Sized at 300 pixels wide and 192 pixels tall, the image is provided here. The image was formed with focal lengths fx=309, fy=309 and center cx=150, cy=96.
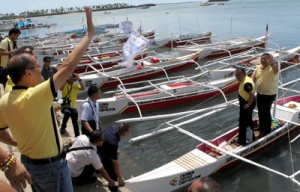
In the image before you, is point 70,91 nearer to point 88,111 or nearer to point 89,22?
point 88,111

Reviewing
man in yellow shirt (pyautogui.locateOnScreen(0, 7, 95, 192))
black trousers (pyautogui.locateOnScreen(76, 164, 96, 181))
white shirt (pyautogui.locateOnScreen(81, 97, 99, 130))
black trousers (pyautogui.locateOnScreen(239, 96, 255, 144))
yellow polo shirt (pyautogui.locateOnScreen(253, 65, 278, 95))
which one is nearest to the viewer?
man in yellow shirt (pyautogui.locateOnScreen(0, 7, 95, 192))

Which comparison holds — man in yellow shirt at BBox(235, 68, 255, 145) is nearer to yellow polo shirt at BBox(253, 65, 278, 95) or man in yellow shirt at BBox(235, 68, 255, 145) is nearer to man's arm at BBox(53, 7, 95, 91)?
yellow polo shirt at BBox(253, 65, 278, 95)

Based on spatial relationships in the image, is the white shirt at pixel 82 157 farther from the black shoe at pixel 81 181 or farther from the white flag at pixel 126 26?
the white flag at pixel 126 26

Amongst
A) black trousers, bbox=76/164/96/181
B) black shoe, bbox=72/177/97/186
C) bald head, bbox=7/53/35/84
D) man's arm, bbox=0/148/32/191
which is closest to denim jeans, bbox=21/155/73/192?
man's arm, bbox=0/148/32/191

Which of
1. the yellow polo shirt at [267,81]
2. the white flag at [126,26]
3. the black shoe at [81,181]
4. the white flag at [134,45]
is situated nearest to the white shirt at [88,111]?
the black shoe at [81,181]

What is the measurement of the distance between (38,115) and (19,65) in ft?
1.62

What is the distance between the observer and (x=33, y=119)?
294cm

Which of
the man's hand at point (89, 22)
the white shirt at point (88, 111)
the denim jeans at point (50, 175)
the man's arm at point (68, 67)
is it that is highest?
the man's hand at point (89, 22)

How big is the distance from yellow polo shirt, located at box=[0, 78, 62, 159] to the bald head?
14 cm

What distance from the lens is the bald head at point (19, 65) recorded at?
9.34 feet

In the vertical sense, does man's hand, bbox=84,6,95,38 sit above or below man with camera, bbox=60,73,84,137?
above

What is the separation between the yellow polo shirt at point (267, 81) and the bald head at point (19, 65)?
569cm

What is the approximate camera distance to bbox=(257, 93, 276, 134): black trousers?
23.9 feet

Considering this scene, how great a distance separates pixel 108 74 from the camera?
47.5 feet
